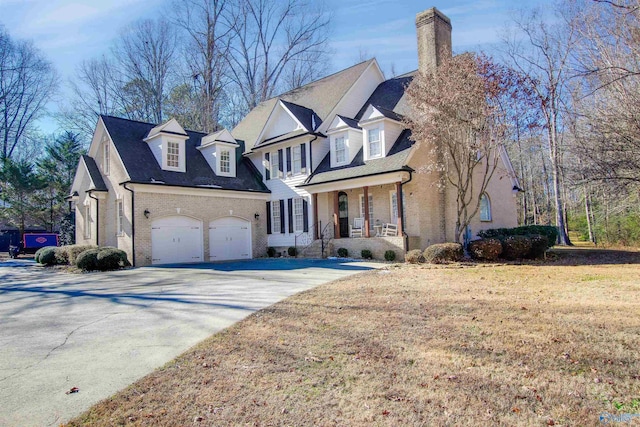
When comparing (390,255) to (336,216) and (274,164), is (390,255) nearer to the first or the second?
(336,216)

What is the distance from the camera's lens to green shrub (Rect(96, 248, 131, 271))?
16.1 m

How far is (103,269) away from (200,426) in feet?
48.7

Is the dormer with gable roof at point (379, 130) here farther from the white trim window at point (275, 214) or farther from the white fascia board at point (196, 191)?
the white fascia board at point (196, 191)

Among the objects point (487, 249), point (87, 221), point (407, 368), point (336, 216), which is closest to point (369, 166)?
point (336, 216)

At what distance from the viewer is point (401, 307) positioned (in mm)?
7375

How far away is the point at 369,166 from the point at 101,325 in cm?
1310

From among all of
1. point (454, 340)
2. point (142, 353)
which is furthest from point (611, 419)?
point (142, 353)

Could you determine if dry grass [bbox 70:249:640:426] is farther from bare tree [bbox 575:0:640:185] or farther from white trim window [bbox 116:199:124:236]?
white trim window [bbox 116:199:124:236]

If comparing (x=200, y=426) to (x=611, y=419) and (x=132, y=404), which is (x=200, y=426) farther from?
(x=611, y=419)

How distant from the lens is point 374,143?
61.2 feet

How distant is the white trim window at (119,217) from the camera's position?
19.0m

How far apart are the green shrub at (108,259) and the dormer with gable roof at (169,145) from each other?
4.86 meters

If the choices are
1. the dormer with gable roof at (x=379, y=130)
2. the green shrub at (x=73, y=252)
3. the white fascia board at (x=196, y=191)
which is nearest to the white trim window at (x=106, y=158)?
the white fascia board at (x=196, y=191)

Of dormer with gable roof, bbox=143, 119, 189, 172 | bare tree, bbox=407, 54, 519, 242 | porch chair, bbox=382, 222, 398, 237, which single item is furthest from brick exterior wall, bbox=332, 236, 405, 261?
dormer with gable roof, bbox=143, 119, 189, 172
